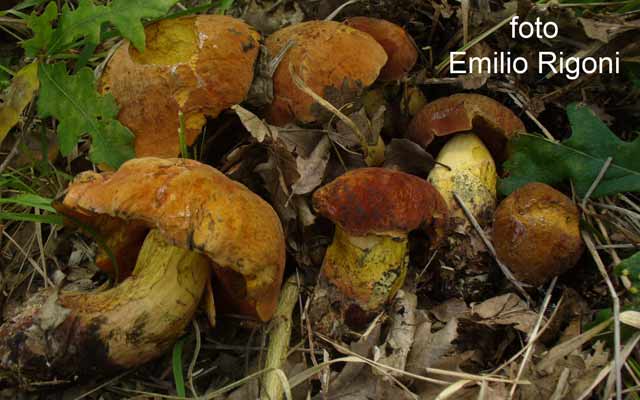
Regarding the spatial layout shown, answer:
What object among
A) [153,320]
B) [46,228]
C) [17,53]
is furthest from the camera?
A: [17,53]

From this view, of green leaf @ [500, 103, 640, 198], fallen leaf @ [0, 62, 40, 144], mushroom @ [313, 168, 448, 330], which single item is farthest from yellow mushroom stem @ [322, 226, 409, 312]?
fallen leaf @ [0, 62, 40, 144]

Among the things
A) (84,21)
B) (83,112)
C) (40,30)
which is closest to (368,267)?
(83,112)

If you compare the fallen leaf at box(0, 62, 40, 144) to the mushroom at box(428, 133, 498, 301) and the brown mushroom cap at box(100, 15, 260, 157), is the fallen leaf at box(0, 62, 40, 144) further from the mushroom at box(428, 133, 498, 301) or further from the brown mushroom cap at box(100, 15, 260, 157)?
the mushroom at box(428, 133, 498, 301)

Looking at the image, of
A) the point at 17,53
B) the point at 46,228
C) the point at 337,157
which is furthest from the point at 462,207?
the point at 17,53

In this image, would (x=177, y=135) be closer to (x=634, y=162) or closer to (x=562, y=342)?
(x=562, y=342)

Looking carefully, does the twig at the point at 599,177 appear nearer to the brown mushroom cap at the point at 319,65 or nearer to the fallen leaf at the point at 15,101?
the brown mushroom cap at the point at 319,65


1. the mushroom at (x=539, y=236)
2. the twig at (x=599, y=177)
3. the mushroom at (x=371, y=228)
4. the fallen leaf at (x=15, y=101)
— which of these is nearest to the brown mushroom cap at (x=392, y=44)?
the mushroom at (x=371, y=228)
